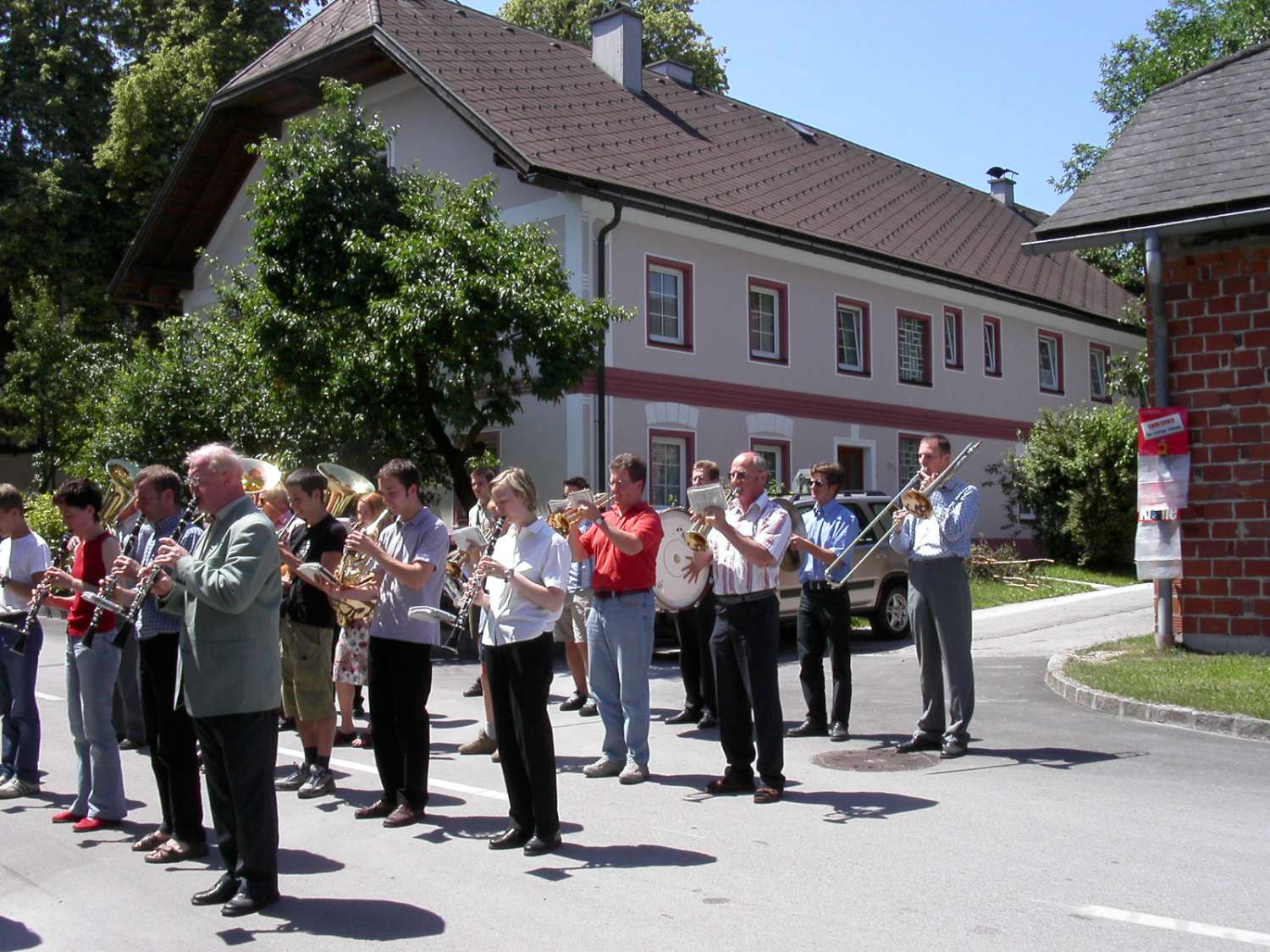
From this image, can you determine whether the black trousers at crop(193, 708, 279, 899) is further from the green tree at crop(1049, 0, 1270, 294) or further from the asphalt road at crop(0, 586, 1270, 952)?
the green tree at crop(1049, 0, 1270, 294)

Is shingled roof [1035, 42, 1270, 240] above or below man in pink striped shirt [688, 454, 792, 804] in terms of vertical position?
above

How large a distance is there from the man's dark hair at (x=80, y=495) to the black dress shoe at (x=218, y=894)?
2.56 meters

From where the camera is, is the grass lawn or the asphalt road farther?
the grass lawn

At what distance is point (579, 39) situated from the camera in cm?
3984

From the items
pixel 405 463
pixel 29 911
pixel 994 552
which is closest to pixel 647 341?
pixel 994 552

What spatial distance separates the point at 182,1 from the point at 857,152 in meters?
17.5

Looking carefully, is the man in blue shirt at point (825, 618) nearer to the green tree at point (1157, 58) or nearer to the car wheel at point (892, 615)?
the car wheel at point (892, 615)

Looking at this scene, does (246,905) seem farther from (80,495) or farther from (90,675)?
(80,495)

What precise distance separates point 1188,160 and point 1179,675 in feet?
17.9

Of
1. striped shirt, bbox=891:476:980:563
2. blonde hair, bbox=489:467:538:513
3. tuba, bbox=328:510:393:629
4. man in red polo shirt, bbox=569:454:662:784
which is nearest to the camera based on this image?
blonde hair, bbox=489:467:538:513

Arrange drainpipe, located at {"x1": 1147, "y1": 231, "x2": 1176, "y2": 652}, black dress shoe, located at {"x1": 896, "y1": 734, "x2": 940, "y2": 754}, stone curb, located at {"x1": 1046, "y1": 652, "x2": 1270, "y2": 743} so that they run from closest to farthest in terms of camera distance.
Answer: black dress shoe, located at {"x1": 896, "y1": 734, "x2": 940, "y2": 754}
stone curb, located at {"x1": 1046, "y1": 652, "x2": 1270, "y2": 743}
drainpipe, located at {"x1": 1147, "y1": 231, "x2": 1176, "y2": 652}

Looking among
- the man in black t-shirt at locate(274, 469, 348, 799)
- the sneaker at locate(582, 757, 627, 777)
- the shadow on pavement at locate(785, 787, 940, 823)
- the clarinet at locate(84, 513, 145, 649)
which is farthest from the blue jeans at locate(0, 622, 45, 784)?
the shadow on pavement at locate(785, 787, 940, 823)

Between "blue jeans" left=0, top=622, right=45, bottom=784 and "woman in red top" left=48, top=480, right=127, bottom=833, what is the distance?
77 centimetres

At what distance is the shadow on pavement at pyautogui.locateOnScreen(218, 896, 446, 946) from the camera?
5262mm
